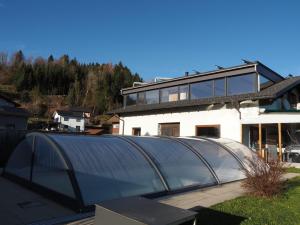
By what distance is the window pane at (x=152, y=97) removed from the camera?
2272 cm

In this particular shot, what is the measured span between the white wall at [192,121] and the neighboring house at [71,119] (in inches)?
1433

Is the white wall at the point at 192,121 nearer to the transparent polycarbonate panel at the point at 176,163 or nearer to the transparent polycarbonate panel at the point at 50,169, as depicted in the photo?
the transparent polycarbonate panel at the point at 176,163

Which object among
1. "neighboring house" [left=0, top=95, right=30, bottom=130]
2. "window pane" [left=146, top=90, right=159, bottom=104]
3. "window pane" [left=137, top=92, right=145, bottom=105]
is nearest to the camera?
"window pane" [left=146, top=90, right=159, bottom=104]

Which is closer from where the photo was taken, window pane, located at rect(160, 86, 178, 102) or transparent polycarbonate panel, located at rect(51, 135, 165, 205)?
transparent polycarbonate panel, located at rect(51, 135, 165, 205)

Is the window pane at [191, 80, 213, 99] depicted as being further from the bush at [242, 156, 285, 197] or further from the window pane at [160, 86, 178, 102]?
the bush at [242, 156, 285, 197]

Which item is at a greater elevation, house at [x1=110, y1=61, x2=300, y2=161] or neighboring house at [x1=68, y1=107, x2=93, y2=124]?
neighboring house at [x1=68, y1=107, x2=93, y2=124]

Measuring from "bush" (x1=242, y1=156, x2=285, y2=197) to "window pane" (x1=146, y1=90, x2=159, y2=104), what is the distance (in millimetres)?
15034

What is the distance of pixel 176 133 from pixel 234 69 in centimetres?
539

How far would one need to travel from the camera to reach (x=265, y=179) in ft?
24.7

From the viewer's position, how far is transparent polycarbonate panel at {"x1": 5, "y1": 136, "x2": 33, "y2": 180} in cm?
804

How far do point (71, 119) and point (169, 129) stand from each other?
137 ft

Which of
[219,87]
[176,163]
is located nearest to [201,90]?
[219,87]

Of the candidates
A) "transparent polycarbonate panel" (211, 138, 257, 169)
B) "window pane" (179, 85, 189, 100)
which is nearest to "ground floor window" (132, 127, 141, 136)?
"window pane" (179, 85, 189, 100)

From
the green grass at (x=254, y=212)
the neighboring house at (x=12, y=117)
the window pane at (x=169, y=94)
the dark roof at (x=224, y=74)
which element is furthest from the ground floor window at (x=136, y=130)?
the green grass at (x=254, y=212)
